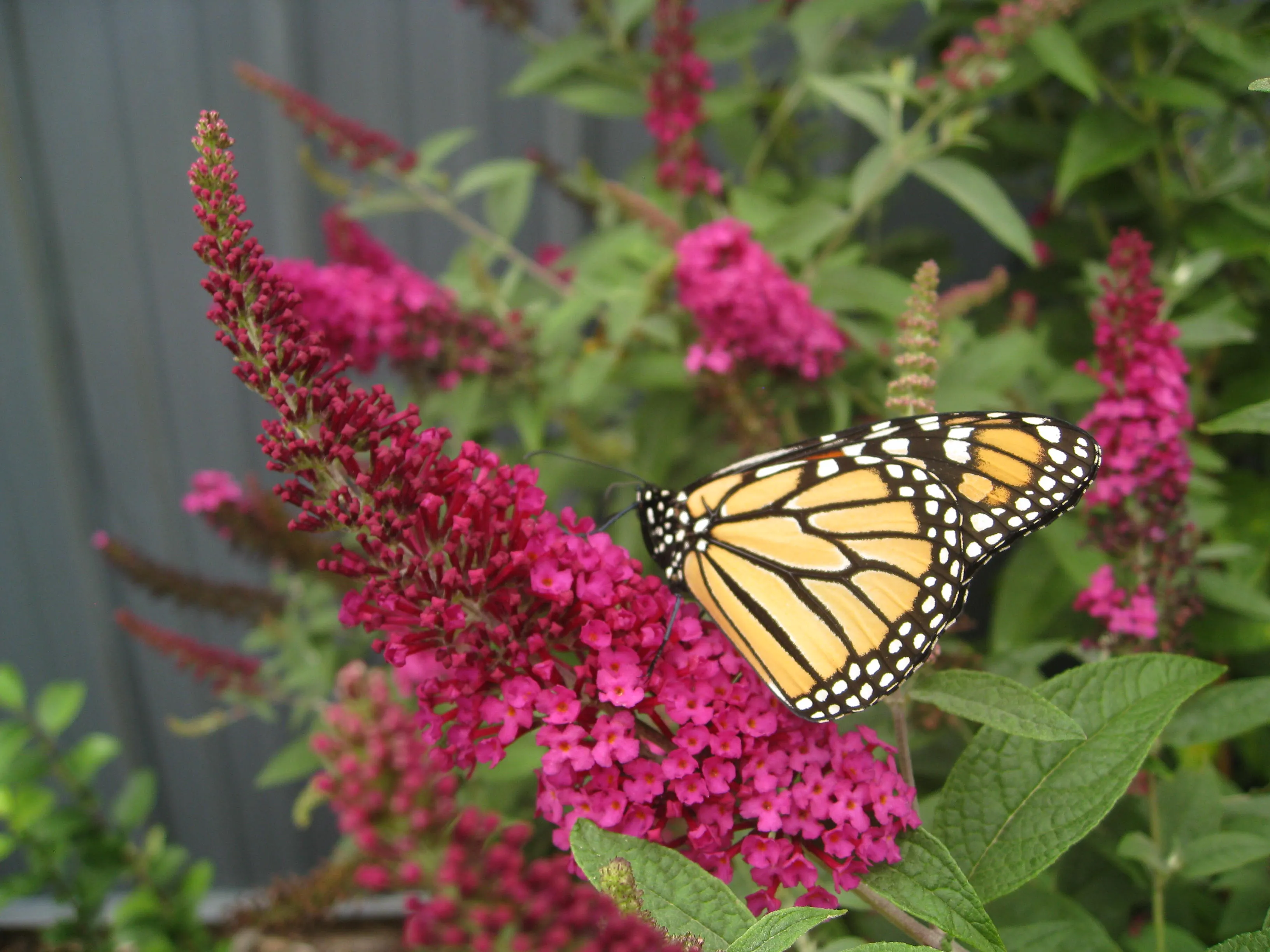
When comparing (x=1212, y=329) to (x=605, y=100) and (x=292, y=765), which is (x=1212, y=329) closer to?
(x=605, y=100)

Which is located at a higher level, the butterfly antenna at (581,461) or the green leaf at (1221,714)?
the butterfly antenna at (581,461)

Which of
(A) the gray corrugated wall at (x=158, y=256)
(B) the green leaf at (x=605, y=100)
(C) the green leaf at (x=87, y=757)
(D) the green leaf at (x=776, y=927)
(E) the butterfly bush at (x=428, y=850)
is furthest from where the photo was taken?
(A) the gray corrugated wall at (x=158, y=256)

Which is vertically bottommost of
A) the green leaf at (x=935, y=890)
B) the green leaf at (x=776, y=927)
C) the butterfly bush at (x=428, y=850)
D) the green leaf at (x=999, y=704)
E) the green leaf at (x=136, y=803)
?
the green leaf at (x=136, y=803)

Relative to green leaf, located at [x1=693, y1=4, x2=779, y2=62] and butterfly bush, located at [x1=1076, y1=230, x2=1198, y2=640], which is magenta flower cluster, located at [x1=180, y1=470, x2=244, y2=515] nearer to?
green leaf, located at [x1=693, y1=4, x2=779, y2=62]

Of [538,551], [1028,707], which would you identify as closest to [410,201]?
[538,551]

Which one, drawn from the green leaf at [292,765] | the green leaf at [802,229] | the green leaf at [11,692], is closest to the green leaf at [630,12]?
the green leaf at [802,229]

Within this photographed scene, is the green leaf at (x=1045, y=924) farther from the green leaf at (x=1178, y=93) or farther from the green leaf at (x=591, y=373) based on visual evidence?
the green leaf at (x=1178, y=93)

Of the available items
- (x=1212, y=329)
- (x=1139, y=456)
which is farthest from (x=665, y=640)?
(x=1212, y=329)
